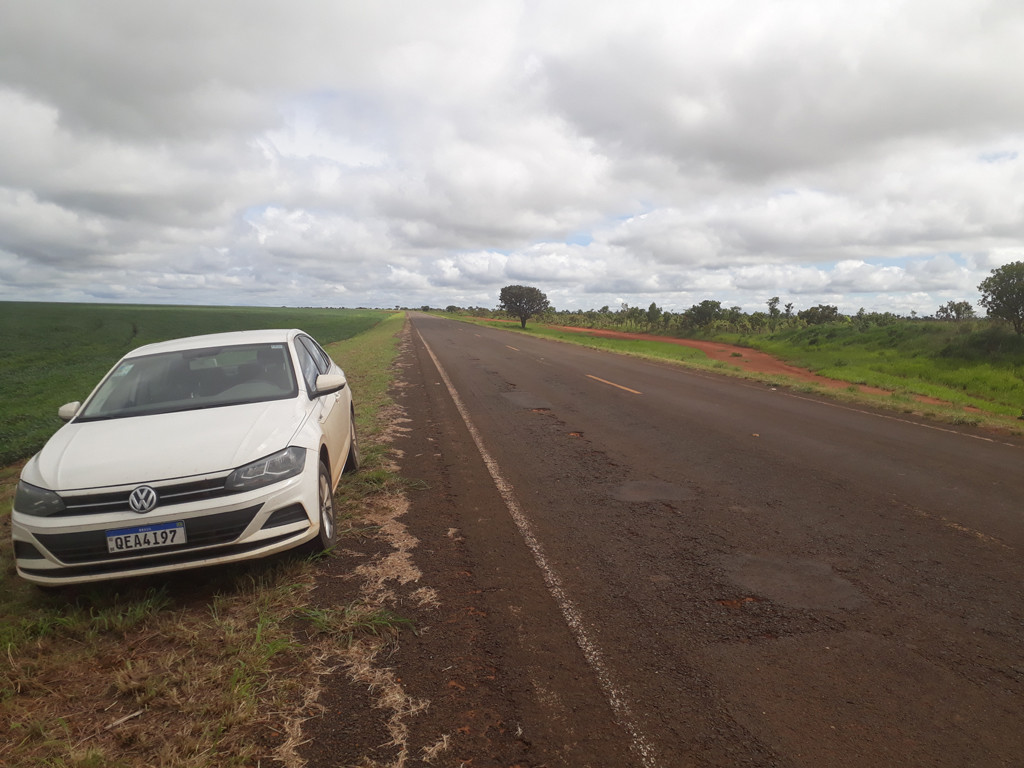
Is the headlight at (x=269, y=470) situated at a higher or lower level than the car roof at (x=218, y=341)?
lower

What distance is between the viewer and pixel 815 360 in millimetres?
26047

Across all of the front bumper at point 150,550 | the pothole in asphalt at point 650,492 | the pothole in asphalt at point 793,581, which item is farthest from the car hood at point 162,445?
the pothole in asphalt at point 793,581

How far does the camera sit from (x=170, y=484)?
3420 mm

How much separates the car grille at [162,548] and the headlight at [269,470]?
158 mm

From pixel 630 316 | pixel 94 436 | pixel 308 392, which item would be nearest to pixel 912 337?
pixel 308 392

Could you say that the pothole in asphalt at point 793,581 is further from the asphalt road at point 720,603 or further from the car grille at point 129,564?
the car grille at point 129,564

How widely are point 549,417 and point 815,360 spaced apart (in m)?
21.3

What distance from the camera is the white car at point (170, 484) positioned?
3.36 metres

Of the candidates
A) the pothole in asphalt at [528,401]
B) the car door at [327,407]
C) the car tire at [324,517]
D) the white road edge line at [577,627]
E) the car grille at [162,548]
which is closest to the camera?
the white road edge line at [577,627]

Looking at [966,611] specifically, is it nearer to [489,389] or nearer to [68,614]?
[68,614]

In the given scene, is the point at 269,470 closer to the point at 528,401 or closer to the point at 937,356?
the point at 528,401

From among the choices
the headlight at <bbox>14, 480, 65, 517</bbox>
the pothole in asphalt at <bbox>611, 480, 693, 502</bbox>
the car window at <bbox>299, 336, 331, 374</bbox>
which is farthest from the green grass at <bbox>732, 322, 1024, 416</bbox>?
the headlight at <bbox>14, 480, 65, 517</bbox>

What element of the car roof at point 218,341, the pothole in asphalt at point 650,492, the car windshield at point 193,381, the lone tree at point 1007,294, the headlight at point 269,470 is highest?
the lone tree at point 1007,294

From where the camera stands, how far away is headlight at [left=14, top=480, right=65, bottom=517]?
3.37 m
